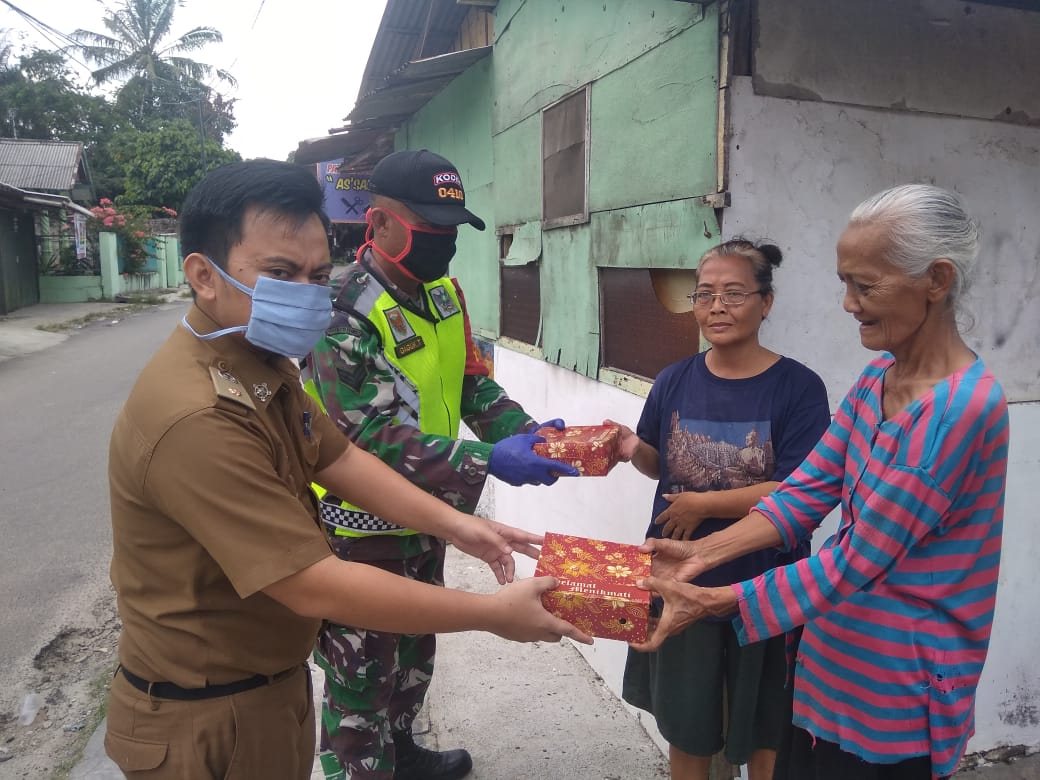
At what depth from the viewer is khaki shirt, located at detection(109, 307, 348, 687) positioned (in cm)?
143

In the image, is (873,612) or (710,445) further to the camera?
(710,445)

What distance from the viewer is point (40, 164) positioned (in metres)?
27.8

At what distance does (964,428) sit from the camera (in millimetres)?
1510

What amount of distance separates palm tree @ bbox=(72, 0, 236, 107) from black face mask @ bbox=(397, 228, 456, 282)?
37867 mm

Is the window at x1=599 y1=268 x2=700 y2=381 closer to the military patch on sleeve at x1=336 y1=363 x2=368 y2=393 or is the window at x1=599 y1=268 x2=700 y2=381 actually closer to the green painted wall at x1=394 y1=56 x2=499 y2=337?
the military patch on sleeve at x1=336 y1=363 x2=368 y2=393

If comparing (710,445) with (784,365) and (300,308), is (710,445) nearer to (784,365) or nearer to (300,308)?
(784,365)

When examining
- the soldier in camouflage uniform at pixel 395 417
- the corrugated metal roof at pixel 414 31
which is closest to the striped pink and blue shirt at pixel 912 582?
the soldier in camouflage uniform at pixel 395 417

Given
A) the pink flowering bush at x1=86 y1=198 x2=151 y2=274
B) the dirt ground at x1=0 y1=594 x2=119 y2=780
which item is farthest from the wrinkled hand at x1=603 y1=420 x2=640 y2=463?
the pink flowering bush at x1=86 y1=198 x2=151 y2=274

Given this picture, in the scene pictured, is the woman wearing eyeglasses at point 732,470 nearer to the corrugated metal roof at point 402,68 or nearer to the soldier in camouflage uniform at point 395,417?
the soldier in camouflage uniform at point 395,417

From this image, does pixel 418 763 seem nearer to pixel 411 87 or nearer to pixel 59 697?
pixel 59 697

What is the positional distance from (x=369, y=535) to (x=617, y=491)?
4.24ft

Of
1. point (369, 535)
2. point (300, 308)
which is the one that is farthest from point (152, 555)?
point (369, 535)

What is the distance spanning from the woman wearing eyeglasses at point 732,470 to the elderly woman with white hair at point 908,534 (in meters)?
0.47

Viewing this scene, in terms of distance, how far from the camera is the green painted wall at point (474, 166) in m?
5.28
